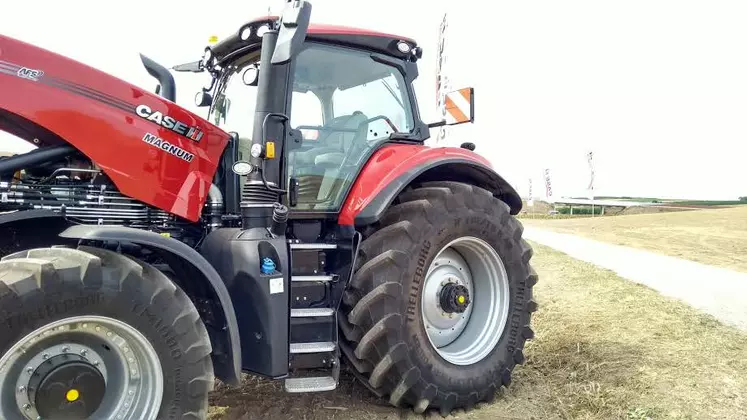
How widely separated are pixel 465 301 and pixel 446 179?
0.94m

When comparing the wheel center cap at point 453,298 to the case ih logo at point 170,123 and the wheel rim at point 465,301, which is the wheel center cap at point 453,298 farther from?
the case ih logo at point 170,123

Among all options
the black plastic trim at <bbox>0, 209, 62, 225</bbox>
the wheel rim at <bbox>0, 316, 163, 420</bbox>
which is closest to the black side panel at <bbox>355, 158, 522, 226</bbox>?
the wheel rim at <bbox>0, 316, 163, 420</bbox>

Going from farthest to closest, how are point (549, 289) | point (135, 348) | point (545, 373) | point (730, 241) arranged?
point (730, 241) → point (549, 289) → point (545, 373) → point (135, 348)

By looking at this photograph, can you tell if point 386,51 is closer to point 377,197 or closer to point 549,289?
point 377,197

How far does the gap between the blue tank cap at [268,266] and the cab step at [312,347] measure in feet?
1.63

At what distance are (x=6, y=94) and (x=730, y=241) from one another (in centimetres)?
1952

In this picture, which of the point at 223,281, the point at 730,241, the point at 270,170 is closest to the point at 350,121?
the point at 270,170

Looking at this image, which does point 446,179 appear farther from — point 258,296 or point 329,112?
point 258,296

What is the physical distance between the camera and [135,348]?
2699 mm

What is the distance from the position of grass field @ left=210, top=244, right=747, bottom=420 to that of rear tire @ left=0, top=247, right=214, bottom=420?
0.91 m

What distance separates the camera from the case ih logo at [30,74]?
9.42 feet

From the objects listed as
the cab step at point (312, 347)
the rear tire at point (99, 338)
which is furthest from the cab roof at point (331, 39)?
the cab step at point (312, 347)

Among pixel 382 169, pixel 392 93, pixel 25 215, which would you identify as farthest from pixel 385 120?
pixel 25 215

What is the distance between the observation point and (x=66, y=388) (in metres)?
2.52
